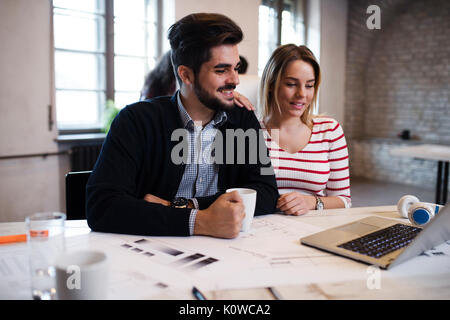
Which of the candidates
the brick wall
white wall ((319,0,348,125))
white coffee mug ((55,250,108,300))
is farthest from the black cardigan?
the brick wall

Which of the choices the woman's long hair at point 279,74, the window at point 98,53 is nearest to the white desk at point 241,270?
the woman's long hair at point 279,74

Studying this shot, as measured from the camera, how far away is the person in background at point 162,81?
2471mm

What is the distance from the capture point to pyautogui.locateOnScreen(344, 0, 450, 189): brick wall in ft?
19.2

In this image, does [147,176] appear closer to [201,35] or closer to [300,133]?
[201,35]

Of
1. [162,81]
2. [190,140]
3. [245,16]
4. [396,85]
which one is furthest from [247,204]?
[396,85]

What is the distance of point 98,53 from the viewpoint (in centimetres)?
397

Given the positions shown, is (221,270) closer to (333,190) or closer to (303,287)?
(303,287)

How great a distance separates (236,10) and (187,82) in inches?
149

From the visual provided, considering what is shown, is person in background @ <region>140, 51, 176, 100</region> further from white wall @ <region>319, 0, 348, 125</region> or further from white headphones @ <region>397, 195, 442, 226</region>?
white wall @ <region>319, 0, 348, 125</region>

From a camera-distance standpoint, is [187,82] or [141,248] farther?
[187,82]
